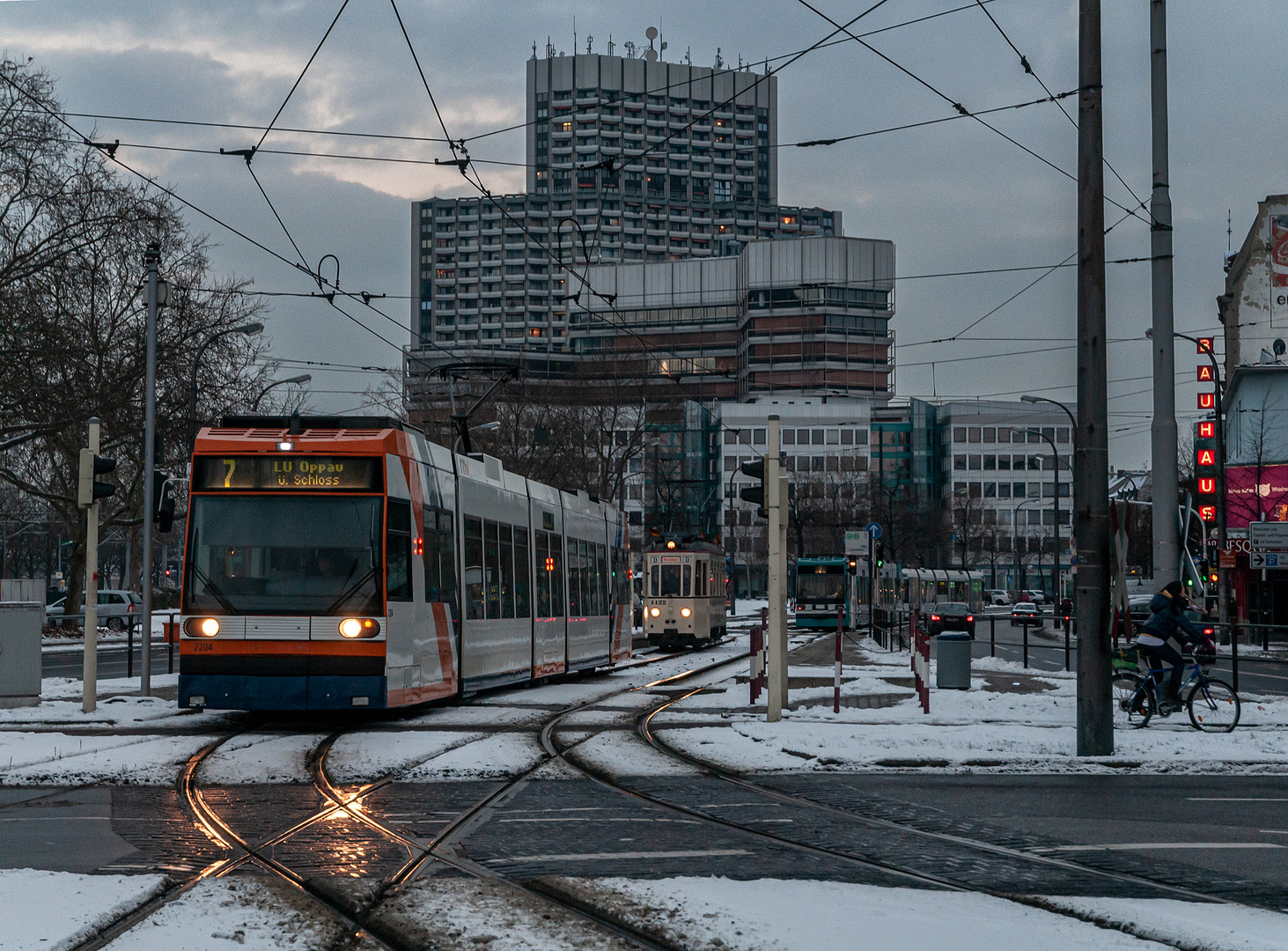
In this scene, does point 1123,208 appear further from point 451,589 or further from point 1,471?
point 1,471

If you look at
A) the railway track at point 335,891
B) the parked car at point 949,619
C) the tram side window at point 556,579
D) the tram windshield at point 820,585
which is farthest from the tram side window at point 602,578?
the tram windshield at point 820,585

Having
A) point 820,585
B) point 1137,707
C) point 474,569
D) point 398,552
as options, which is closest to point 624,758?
point 398,552

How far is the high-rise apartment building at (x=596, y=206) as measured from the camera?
180 meters

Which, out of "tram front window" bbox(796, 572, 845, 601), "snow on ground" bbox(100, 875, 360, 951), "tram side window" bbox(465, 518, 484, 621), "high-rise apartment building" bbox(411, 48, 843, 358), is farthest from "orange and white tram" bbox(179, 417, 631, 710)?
"high-rise apartment building" bbox(411, 48, 843, 358)

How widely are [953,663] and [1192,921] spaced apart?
585 inches

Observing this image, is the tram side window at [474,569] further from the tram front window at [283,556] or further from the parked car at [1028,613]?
the parked car at [1028,613]

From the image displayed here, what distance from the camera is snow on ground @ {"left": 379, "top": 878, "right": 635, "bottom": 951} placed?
6.02 metres

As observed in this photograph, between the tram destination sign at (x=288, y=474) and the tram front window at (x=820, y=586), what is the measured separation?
41.3 metres

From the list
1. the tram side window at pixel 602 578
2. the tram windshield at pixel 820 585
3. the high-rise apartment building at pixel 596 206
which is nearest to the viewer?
the tram side window at pixel 602 578

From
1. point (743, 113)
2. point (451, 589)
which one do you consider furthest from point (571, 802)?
point (743, 113)

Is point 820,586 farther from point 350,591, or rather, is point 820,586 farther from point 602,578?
point 350,591

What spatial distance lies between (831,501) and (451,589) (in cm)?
6832

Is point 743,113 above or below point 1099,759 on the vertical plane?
above

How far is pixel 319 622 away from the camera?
1502cm
